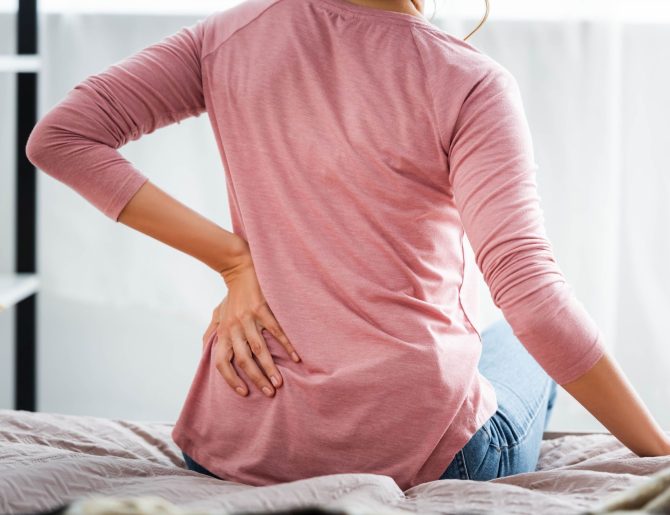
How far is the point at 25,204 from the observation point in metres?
2.00

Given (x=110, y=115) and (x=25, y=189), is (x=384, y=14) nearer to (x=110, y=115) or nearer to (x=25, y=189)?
(x=110, y=115)

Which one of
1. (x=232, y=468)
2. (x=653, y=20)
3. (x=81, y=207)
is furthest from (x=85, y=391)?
(x=653, y=20)

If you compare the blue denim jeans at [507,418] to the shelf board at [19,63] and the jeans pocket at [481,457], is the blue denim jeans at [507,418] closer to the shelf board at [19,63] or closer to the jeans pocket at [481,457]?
the jeans pocket at [481,457]

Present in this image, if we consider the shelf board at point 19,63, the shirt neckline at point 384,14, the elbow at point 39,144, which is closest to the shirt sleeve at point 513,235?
the shirt neckline at point 384,14

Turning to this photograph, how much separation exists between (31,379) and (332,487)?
146 cm

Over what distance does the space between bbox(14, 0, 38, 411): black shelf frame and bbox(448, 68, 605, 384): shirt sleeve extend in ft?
4.34

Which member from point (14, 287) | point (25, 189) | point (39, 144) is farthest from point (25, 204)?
point (39, 144)

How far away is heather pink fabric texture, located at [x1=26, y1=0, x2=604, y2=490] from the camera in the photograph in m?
0.96

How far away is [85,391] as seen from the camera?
2365 millimetres

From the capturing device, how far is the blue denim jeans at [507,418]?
1.04m

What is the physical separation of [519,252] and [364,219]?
0.19 m

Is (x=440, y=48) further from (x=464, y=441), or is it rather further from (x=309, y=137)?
(x=464, y=441)

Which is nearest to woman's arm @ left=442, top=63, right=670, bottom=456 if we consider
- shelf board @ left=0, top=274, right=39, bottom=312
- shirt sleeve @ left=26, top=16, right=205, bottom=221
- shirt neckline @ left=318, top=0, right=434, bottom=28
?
shirt neckline @ left=318, top=0, right=434, bottom=28

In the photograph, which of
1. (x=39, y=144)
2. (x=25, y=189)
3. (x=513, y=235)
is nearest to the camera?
(x=513, y=235)
